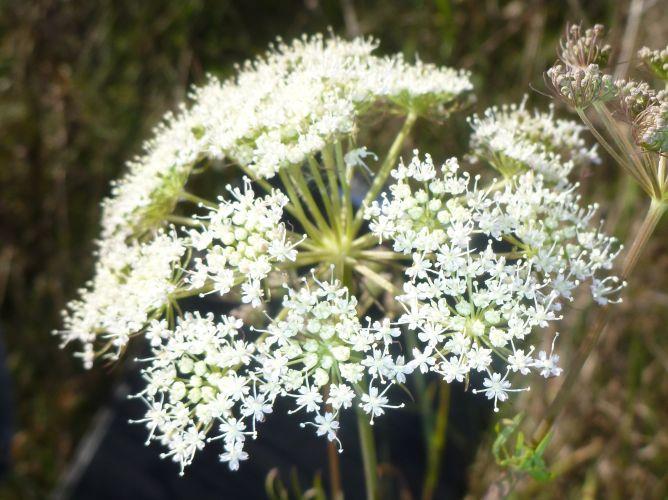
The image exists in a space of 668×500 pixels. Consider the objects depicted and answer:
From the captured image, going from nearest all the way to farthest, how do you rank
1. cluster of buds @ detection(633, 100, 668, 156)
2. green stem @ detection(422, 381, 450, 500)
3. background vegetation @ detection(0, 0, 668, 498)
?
cluster of buds @ detection(633, 100, 668, 156)
green stem @ detection(422, 381, 450, 500)
background vegetation @ detection(0, 0, 668, 498)

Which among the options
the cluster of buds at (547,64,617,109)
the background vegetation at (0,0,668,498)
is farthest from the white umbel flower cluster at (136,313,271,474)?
the background vegetation at (0,0,668,498)

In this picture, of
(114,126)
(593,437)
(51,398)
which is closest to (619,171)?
(593,437)

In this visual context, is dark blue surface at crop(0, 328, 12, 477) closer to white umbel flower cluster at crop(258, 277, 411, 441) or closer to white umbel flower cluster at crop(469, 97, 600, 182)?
white umbel flower cluster at crop(258, 277, 411, 441)

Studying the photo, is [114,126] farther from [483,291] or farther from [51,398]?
[483,291]

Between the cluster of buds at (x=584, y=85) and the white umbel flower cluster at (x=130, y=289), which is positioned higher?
the cluster of buds at (x=584, y=85)

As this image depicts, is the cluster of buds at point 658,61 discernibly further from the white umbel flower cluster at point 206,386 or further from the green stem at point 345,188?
the white umbel flower cluster at point 206,386

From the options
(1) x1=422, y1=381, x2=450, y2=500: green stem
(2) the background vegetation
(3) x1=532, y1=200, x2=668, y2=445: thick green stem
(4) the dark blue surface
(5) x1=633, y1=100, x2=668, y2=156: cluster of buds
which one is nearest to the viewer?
(5) x1=633, y1=100, x2=668, y2=156: cluster of buds

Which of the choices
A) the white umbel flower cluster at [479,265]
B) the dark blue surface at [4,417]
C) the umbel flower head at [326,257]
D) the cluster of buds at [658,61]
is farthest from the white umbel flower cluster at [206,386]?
the dark blue surface at [4,417]
